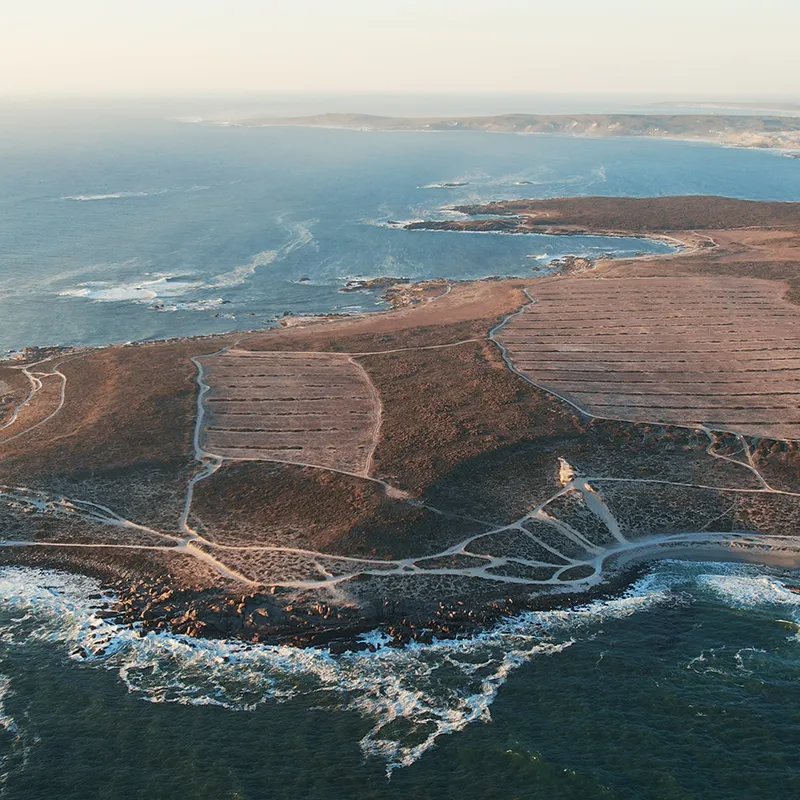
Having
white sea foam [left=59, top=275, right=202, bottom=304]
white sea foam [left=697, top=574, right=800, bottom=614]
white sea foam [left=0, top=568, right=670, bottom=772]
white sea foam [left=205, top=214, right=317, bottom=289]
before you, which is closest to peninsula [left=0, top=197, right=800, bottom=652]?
white sea foam [left=0, top=568, right=670, bottom=772]

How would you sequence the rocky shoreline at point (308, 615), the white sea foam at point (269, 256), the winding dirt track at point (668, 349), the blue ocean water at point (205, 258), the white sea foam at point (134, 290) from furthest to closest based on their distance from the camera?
the white sea foam at point (269, 256), the white sea foam at point (134, 290), the blue ocean water at point (205, 258), the winding dirt track at point (668, 349), the rocky shoreline at point (308, 615)

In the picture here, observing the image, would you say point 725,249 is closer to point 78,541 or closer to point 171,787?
point 78,541

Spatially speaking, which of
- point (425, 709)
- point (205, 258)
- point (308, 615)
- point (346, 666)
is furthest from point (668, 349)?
point (205, 258)

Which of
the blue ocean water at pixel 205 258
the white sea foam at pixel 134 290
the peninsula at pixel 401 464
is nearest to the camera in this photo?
the peninsula at pixel 401 464

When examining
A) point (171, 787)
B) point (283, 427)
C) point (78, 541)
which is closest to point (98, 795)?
point (171, 787)

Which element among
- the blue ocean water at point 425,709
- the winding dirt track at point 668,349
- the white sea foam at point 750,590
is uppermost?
the winding dirt track at point 668,349

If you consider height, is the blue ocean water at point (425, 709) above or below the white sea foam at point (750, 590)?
below

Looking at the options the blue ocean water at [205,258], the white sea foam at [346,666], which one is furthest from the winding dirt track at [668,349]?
the blue ocean water at [205,258]

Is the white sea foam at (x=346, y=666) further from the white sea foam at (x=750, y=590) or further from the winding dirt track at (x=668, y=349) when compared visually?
the winding dirt track at (x=668, y=349)

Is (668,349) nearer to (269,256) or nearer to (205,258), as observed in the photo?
(269,256)
